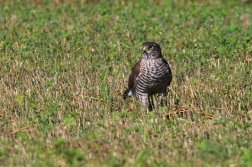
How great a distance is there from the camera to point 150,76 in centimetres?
974

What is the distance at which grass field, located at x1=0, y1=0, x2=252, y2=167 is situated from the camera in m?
7.47

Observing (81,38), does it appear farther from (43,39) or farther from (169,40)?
(169,40)

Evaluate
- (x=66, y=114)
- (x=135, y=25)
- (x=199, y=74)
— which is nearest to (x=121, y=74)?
(x=199, y=74)

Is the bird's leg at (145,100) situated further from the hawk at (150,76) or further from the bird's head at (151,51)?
the bird's head at (151,51)

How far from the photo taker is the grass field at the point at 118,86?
294 inches

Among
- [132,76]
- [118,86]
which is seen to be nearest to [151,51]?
[132,76]

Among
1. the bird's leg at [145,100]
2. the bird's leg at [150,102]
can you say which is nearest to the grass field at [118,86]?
the bird's leg at [145,100]

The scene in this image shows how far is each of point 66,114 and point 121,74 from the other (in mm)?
2130

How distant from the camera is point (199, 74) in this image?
1122 centimetres

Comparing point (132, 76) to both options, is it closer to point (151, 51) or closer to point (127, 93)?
point (127, 93)

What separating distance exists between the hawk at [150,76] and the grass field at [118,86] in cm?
17

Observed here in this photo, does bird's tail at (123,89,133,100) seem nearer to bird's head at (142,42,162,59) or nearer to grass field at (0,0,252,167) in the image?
grass field at (0,0,252,167)

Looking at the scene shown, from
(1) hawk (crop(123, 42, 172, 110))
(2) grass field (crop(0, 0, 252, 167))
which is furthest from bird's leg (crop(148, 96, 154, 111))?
(2) grass field (crop(0, 0, 252, 167))

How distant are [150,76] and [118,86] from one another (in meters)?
1.08
